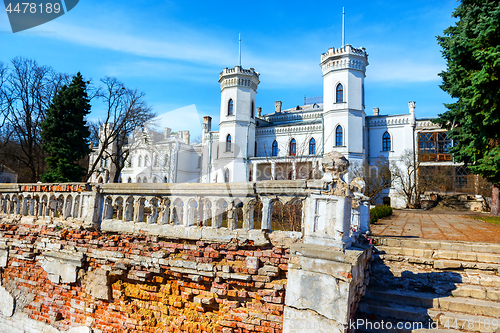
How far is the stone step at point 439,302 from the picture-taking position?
398cm

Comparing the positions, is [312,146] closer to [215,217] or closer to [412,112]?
[412,112]

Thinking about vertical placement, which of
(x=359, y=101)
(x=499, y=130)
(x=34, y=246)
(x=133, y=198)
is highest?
(x=359, y=101)

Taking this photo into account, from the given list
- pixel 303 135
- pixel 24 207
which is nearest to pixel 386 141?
pixel 303 135

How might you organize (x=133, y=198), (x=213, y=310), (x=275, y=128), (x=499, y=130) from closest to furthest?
(x=213, y=310)
(x=133, y=198)
(x=499, y=130)
(x=275, y=128)

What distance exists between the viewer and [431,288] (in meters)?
4.68

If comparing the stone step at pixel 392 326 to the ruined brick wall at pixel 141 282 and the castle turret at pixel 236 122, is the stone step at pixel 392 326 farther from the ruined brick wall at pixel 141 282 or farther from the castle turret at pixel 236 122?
the castle turret at pixel 236 122

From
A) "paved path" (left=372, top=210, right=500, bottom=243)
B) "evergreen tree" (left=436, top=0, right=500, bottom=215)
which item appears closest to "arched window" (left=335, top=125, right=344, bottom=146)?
"evergreen tree" (left=436, top=0, right=500, bottom=215)

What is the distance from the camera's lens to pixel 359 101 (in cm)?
2883

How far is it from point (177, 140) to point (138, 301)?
36149mm

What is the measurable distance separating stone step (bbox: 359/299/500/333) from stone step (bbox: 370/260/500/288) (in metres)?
0.72

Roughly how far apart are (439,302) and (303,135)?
29.1 meters

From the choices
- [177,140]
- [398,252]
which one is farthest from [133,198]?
[177,140]

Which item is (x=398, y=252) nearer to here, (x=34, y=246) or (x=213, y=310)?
(x=213, y=310)

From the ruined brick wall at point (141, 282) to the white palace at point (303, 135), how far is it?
65.2ft
